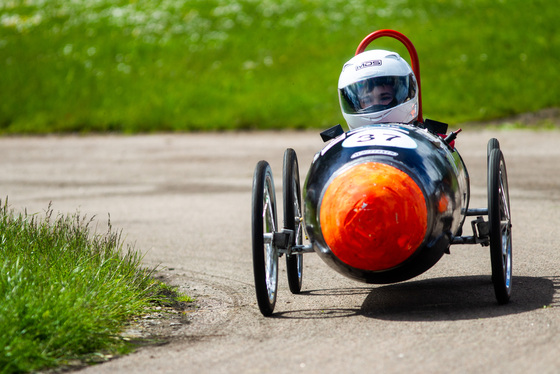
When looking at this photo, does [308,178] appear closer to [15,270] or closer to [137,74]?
[15,270]

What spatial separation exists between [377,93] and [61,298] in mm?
2915

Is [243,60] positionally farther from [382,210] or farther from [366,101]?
[382,210]

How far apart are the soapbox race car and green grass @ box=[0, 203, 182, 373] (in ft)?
3.25

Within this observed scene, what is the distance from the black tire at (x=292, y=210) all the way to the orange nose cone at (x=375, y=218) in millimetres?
640

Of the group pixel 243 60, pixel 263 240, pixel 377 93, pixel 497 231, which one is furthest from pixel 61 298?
pixel 243 60

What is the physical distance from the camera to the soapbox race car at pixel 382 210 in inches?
194

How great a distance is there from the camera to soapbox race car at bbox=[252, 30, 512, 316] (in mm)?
4926

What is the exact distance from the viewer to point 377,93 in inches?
246

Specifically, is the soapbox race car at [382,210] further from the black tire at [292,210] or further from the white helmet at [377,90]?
the white helmet at [377,90]

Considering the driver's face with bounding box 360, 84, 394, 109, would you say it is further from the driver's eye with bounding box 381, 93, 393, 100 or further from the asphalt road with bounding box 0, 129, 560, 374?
the asphalt road with bounding box 0, 129, 560, 374

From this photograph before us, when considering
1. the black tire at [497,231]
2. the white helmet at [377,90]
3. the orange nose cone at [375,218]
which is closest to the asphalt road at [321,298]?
the black tire at [497,231]

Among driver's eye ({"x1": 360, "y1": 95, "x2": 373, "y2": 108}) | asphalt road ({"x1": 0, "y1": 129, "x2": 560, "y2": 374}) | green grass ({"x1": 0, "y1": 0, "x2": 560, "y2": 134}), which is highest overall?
green grass ({"x1": 0, "y1": 0, "x2": 560, "y2": 134})

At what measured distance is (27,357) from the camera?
4309 millimetres

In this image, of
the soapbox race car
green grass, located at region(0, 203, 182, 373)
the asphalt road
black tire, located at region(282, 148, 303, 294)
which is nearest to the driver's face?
the soapbox race car
